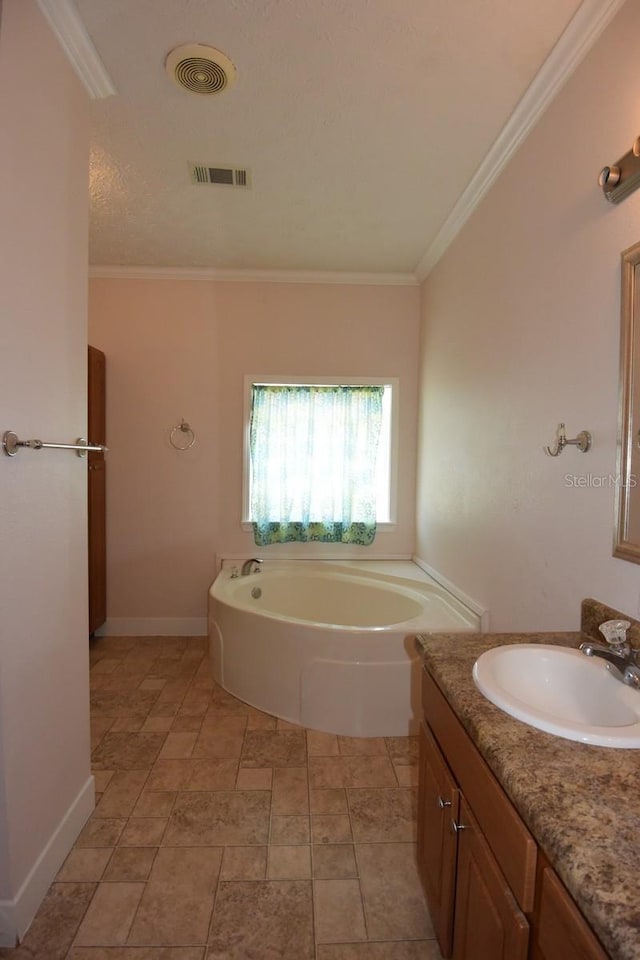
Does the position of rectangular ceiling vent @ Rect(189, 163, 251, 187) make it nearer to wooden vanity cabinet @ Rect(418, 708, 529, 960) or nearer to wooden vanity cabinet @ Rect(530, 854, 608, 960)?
wooden vanity cabinet @ Rect(418, 708, 529, 960)

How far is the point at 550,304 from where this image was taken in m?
1.60

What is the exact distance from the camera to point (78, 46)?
1.47 metres

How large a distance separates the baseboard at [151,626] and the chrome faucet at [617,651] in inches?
113

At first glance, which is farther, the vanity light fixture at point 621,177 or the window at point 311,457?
the window at point 311,457

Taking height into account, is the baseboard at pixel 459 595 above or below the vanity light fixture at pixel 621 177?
below

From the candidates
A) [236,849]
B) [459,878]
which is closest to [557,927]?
[459,878]

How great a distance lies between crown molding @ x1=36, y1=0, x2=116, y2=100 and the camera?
1.35 metres

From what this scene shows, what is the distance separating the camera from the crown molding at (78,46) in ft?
4.44

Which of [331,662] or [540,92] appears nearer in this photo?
[540,92]

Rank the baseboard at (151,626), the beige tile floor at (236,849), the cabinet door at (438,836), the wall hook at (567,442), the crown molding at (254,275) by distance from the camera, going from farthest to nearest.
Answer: the baseboard at (151,626) → the crown molding at (254,275) → the wall hook at (567,442) → the beige tile floor at (236,849) → the cabinet door at (438,836)

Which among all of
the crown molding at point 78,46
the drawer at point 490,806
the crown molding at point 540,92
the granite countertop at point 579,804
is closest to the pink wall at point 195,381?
the crown molding at point 540,92

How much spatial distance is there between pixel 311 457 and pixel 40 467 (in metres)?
2.14

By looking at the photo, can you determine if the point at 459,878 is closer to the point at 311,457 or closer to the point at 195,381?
the point at 311,457

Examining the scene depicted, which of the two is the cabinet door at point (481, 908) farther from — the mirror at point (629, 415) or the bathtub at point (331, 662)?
the bathtub at point (331, 662)
